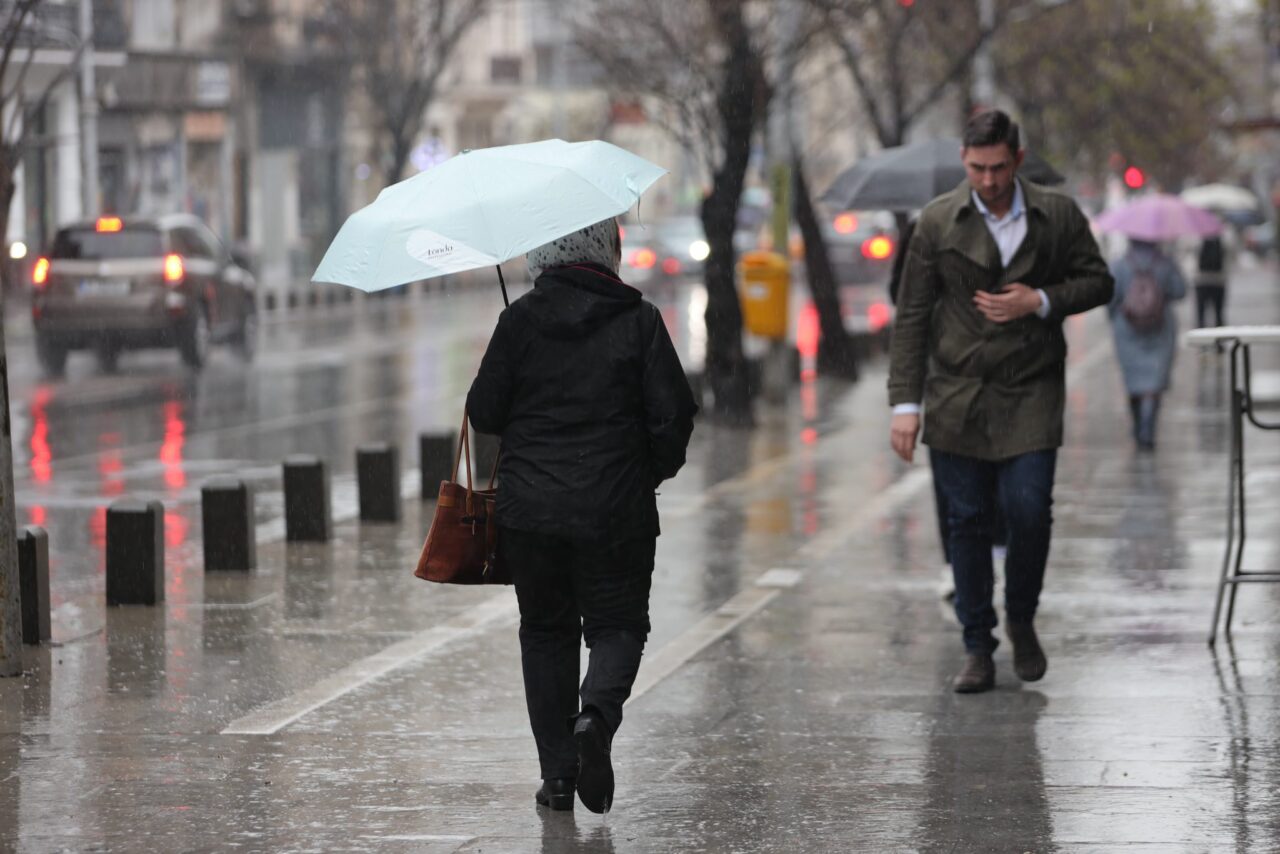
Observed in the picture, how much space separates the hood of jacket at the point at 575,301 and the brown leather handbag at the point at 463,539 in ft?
1.17

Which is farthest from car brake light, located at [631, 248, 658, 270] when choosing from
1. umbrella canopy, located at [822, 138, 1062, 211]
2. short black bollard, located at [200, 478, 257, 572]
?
short black bollard, located at [200, 478, 257, 572]

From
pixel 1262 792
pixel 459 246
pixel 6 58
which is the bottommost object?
pixel 1262 792

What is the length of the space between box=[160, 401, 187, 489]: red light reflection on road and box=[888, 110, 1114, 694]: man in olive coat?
8.04 meters

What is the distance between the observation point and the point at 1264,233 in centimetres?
7962

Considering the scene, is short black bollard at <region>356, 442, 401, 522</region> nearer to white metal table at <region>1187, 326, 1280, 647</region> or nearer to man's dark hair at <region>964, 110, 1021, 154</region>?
white metal table at <region>1187, 326, 1280, 647</region>

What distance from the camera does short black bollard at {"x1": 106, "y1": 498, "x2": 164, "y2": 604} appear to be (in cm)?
966

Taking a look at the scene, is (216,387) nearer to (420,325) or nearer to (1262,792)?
(420,325)

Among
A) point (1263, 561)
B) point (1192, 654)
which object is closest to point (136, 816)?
point (1192, 654)

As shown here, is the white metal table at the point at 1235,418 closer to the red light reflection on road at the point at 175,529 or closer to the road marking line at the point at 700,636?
the road marking line at the point at 700,636

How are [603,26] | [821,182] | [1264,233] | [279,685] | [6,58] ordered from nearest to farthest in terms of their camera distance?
[279,685] → [6,58] → [603,26] → [1264,233] → [821,182]

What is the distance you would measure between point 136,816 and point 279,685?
191cm

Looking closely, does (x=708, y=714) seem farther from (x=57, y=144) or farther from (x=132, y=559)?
(x=57, y=144)

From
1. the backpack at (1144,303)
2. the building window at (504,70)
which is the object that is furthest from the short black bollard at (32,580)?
the building window at (504,70)

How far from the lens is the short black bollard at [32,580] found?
8.67 metres
